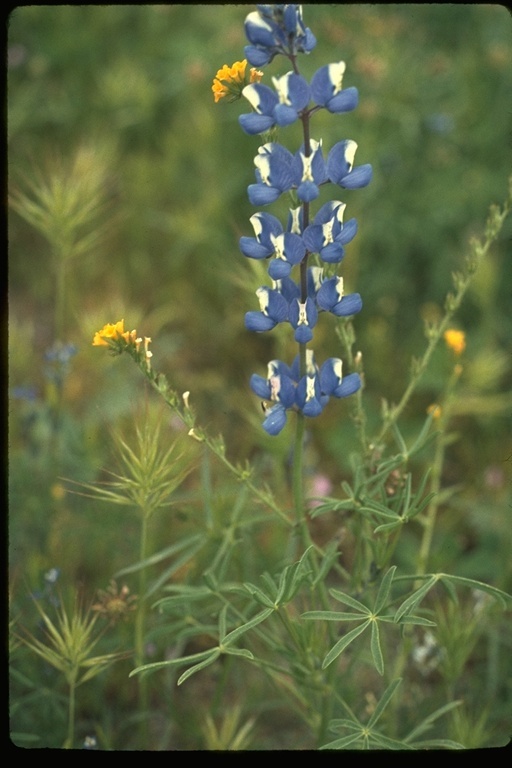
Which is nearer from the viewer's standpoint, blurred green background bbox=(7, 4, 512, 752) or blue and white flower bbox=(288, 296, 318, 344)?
blue and white flower bbox=(288, 296, 318, 344)

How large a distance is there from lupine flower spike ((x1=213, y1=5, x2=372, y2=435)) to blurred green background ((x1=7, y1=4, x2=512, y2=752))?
3.58ft

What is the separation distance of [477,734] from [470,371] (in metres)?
1.25

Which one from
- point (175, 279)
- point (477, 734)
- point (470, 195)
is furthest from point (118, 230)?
point (477, 734)

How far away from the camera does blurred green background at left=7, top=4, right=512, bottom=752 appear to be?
2.94 meters

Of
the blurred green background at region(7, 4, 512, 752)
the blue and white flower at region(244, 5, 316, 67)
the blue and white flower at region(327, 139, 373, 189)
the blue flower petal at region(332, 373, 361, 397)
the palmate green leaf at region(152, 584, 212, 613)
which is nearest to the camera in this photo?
the blue and white flower at region(244, 5, 316, 67)

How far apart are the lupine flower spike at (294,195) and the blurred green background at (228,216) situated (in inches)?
42.9

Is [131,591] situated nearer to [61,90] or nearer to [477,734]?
[477,734]

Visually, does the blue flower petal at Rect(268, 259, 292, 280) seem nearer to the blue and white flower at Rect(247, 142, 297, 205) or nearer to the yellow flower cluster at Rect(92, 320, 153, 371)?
the blue and white flower at Rect(247, 142, 297, 205)

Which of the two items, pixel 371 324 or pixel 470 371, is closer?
pixel 470 371

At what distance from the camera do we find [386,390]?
317 cm

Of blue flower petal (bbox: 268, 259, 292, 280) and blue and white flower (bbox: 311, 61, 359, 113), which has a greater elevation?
blue and white flower (bbox: 311, 61, 359, 113)

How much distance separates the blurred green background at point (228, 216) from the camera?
116 inches

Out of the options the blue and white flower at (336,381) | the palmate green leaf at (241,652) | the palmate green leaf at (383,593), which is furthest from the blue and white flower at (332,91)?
the palmate green leaf at (241,652)

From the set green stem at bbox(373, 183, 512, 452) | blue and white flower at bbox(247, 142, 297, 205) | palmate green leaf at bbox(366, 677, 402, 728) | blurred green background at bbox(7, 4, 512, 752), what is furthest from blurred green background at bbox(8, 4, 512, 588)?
blue and white flower at bbox(247, 142, 297, 205)
